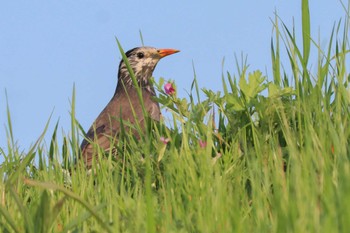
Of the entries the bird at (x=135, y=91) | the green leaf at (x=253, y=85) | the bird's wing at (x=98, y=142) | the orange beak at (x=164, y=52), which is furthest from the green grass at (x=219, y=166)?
the orange beak at (x=164, y=52)

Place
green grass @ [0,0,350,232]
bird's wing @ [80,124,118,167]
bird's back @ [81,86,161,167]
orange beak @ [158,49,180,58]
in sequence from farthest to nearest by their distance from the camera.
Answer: orange beak @ [158,49,180,58] < bird's back @ [81,86,161,167] < bird's wing @ [80,124,118,167] < green grass @ [0,0,350,232]

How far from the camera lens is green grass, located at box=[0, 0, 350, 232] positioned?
8.81 ft

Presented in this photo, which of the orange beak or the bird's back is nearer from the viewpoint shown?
the bird's back

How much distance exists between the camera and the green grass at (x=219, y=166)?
269 centimetres

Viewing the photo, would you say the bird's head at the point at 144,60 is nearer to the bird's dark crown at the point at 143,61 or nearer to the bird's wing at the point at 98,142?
the bird's dark crown at the point at 143,61

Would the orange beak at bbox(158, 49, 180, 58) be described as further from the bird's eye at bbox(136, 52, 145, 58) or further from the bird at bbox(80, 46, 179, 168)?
the bird's eye at bbox(136, 52, 145, 58)

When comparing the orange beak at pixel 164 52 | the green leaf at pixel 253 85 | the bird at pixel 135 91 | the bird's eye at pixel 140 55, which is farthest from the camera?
the bird's eye at pixel 140 55

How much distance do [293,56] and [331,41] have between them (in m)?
0.22

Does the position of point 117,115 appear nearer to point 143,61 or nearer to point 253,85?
point 143,61

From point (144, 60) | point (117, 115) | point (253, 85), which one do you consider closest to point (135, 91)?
point (117, 115)

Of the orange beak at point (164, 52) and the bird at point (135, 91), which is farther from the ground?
the orange beak at point (164, 52)

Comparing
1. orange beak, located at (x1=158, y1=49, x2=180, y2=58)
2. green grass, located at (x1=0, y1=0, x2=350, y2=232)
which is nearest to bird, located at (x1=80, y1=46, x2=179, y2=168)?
orange beak, located at (x1=158, y1=49, x2=180, y2=58)

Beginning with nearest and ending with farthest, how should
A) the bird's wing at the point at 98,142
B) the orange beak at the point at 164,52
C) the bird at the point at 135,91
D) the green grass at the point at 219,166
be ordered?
the green grass at the point at 219,166
the bird's wing at the point at 98,142
the bird at the point at 135,91
the orange beak at the point at 164,52

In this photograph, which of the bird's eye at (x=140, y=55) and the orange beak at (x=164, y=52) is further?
the bird's eye at (x=140, y=55)
